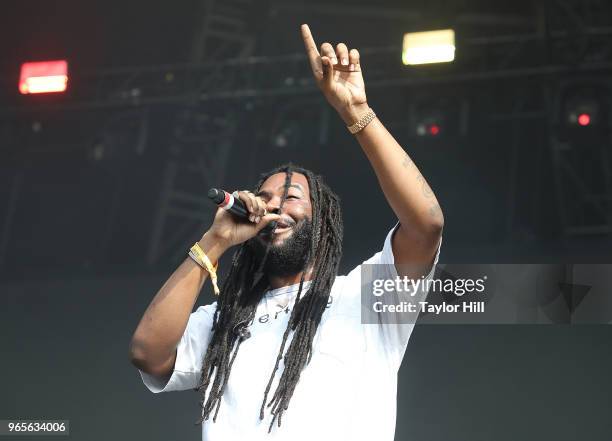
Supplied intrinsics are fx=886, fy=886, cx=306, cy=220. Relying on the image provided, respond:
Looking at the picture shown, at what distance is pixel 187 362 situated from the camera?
177cm

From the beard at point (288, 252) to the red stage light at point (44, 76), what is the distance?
2709 millimetres

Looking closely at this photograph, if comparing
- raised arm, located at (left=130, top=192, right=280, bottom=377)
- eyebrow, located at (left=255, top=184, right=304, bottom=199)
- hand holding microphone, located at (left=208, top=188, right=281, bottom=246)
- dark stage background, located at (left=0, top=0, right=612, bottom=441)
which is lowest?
raised arm, located at (left=130, top=192, right=280, bottom=377)

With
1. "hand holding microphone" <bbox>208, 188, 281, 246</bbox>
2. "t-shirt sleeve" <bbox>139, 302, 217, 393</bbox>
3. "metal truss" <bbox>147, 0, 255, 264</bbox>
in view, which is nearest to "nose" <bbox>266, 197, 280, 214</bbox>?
"hand holding microphone" <bbox>208, 188, 281, 246</bbox>

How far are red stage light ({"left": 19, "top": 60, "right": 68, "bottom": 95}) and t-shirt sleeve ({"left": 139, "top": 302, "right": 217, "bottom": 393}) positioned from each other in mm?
2730

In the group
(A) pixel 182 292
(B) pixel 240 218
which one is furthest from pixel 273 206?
(A) pixel 182 292

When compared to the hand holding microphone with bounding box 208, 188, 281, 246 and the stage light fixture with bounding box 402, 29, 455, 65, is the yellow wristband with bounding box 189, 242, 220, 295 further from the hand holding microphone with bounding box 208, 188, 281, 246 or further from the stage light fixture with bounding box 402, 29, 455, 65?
the stage light fixture with bounding box 402, 29, 455, 65

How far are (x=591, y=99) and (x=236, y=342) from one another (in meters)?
2.49

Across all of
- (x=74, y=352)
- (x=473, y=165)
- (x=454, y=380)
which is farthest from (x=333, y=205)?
(x=74, y=352)

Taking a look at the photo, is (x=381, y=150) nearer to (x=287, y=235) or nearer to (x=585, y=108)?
(x=287, y=235)

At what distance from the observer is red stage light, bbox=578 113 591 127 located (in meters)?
3.71

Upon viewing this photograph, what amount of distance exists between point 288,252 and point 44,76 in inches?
113

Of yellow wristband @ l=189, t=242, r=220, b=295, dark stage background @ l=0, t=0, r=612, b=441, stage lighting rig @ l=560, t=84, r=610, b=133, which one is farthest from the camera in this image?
stage lighting rig @ l=560, t=84, r=610, b=133

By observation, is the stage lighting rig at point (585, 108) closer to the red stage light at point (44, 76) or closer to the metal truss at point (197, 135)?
the metal truss at point (197, 135)

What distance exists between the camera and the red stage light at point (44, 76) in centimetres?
423
